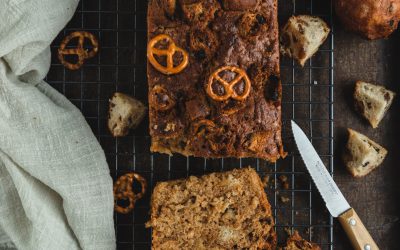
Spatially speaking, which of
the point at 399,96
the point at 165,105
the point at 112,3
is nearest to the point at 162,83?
the point at 165,105

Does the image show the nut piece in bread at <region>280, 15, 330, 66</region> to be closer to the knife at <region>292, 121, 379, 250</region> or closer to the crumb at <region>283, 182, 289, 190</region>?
the knife at <region>292, 121, 379, 250</region>

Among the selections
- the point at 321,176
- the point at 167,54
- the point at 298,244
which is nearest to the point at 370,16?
the point at 321,176

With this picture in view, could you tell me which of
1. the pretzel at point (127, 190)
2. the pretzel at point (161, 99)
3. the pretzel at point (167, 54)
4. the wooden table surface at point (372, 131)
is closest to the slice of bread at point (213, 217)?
the pretzel at point (127, 190)

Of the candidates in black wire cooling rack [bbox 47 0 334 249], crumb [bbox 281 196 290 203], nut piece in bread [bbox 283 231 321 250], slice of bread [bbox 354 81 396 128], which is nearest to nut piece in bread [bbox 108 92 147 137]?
black wire cooling rack [bbox 47 0 334 249]

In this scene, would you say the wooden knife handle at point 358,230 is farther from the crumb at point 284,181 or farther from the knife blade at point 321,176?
the crumb at point 284,181

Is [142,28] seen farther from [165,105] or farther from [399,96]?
[399,96]
